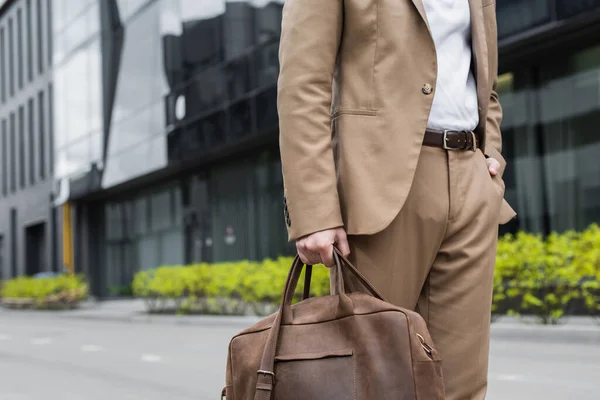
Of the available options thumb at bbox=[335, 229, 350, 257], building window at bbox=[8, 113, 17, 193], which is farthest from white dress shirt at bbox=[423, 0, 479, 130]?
building window at bbox=[8, 113, 17, 193]

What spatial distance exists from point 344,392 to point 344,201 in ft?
1.80

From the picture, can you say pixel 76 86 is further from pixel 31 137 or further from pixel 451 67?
pixel 451 67

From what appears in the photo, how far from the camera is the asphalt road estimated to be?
6051 millimetres

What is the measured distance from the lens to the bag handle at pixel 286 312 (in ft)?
6.56

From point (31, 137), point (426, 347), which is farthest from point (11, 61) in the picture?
point (426, 347)

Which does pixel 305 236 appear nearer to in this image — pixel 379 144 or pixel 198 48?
pixel 379 144

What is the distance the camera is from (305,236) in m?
2.15

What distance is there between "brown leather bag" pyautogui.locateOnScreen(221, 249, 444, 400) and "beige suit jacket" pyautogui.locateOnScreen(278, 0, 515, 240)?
0.72ft

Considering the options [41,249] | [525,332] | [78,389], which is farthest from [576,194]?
[41,249]

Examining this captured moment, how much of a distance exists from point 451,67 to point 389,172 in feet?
1.37

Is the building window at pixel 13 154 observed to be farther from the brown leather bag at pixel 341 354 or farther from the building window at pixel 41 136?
the brown leather bag at pixel 341 354

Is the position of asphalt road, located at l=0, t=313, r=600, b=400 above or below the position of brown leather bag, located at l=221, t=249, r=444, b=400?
below

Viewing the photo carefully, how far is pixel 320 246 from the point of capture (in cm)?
211

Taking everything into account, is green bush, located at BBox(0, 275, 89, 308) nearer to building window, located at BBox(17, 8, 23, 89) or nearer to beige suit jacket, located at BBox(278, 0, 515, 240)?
building window, located at BBox(17, 8, 23, 89)
